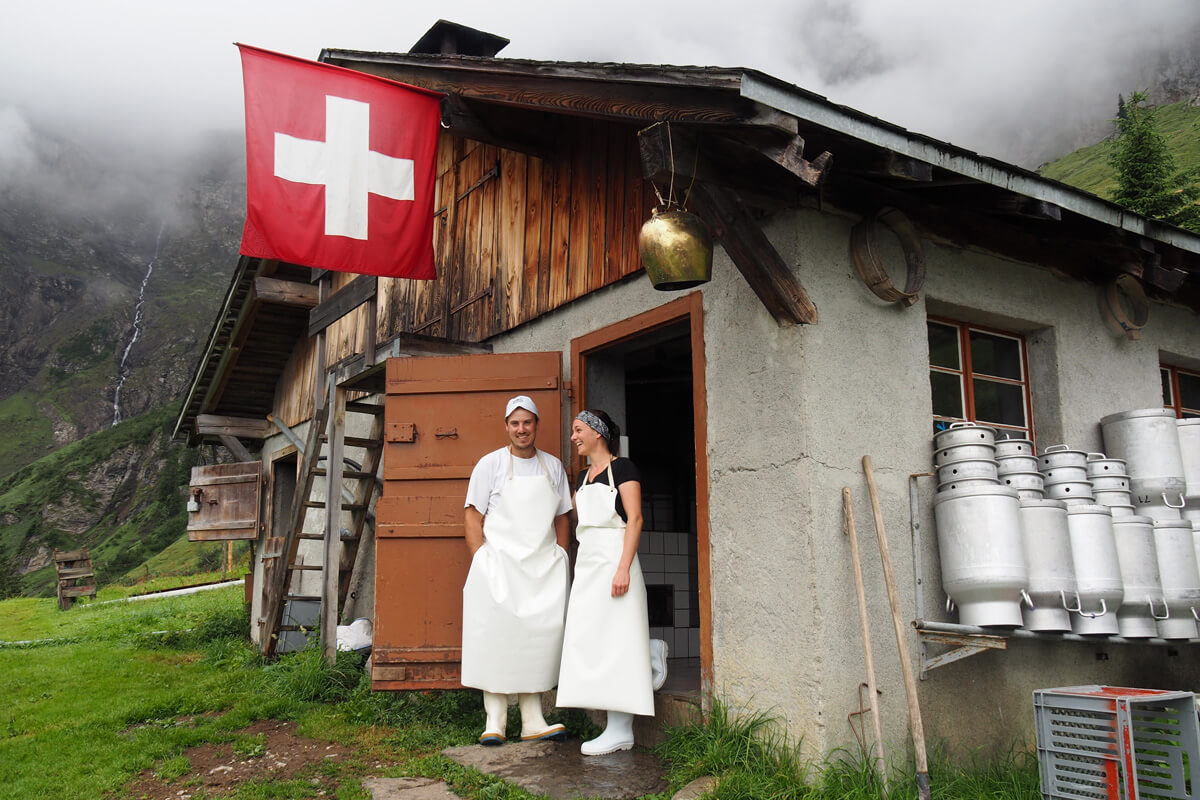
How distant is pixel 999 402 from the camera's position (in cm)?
566

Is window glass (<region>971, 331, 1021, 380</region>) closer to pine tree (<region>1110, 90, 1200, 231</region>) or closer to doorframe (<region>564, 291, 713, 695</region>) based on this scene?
doorframe (<region>564, 291, 713, 695</region>)

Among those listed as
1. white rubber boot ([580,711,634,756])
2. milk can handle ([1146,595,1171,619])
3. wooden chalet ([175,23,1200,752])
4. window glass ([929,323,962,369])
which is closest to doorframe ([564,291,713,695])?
wooden chalet ([175,23,1200,752])

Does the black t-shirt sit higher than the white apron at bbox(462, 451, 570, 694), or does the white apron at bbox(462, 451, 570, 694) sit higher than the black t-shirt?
the black t-shirt

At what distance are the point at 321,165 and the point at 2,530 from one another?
74.6 m

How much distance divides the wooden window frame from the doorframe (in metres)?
1.27

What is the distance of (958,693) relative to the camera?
15.3 ft

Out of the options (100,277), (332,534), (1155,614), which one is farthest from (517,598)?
(100,277)

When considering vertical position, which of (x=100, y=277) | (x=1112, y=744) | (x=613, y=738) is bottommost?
(x=613, y=738)

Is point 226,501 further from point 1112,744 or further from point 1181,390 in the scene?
point 1112,744

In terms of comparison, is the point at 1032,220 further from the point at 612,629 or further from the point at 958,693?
the point at 612,629

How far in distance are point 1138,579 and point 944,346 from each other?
5.11 ft

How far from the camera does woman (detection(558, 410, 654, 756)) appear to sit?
481 centimetres

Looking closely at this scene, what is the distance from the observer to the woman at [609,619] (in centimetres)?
481

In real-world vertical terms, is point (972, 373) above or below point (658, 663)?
above
